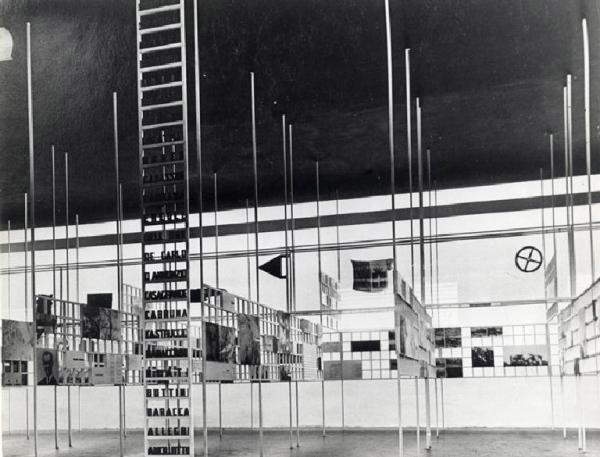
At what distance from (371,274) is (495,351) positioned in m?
2.41

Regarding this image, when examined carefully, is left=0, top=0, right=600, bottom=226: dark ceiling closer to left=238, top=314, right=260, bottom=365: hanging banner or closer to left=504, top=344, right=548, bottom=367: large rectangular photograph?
left=238, top=314, right=260, bottom=365: hanging banner

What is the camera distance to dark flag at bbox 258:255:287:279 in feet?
44.3

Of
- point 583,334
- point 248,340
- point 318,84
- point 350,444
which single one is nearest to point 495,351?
point 350,444

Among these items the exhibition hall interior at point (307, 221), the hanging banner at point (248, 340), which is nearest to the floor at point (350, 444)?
the exhibition hall interior at point (307, 221)

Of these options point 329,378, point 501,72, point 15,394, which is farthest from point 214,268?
point 501,72

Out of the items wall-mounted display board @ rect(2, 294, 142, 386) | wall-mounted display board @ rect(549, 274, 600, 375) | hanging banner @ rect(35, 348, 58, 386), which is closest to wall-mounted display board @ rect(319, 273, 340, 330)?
wall-mounted display board @ rect(2, 294, 142, 386)

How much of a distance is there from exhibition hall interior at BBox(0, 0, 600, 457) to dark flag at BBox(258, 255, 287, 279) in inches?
2.4

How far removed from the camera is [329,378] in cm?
1305

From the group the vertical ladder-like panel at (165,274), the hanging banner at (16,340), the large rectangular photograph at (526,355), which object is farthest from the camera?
the large rectangular photograph at (526,355)

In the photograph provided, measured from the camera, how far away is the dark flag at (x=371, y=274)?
13.1 m

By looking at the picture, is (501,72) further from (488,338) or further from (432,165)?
(488,338)

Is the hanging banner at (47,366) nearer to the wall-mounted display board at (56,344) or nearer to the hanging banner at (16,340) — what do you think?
the wall-mounted display board at (56,344)

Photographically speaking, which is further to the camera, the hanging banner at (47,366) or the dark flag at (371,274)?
the dark flag at (371,274)

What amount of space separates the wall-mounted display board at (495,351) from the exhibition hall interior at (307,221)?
4cm
